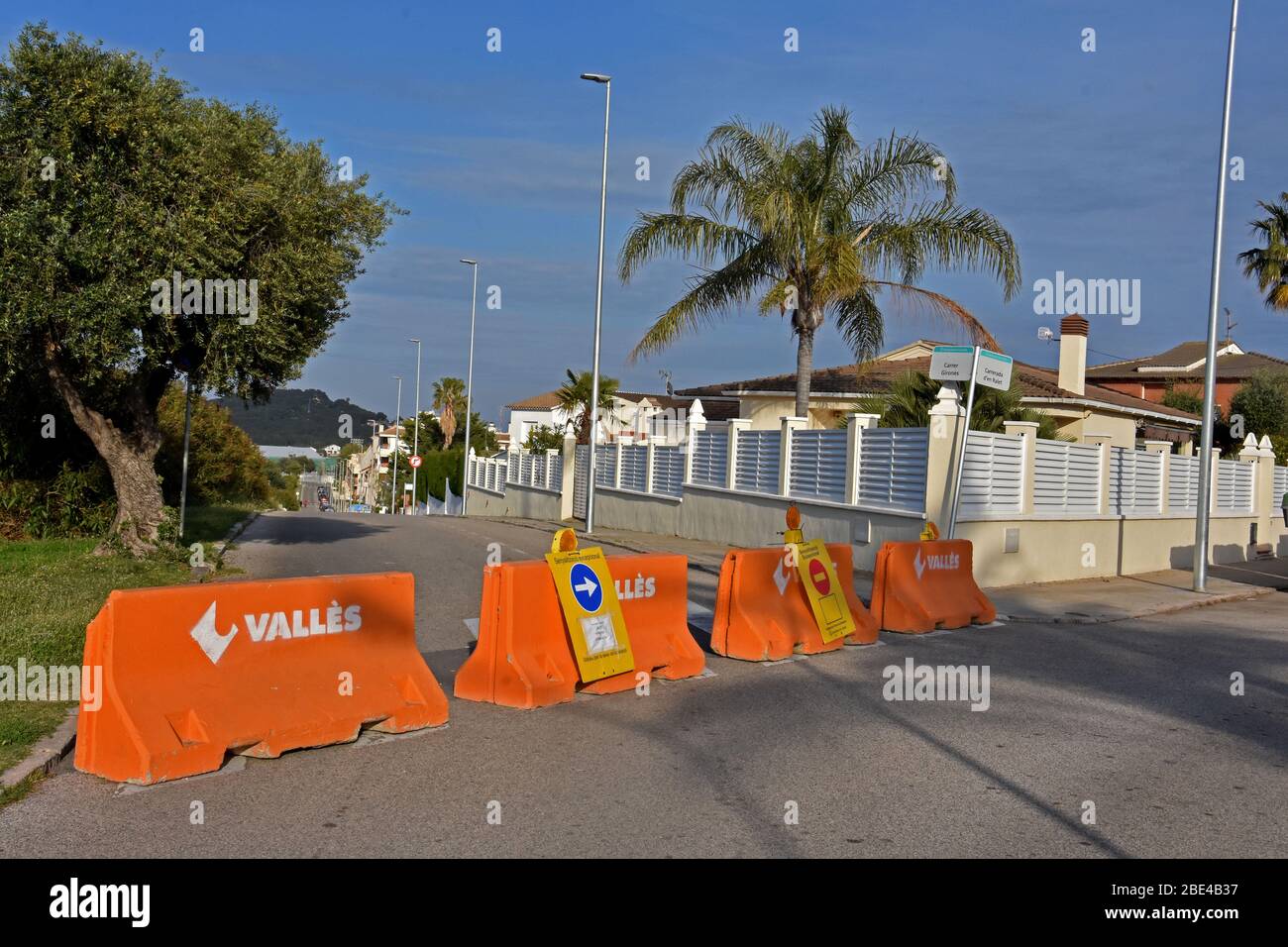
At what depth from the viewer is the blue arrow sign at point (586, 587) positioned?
905 cm

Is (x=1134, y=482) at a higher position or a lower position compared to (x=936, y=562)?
higher

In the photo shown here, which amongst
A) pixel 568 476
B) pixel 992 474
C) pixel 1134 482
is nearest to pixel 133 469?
pixel 992 474

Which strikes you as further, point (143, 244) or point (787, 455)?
point (787, 455)

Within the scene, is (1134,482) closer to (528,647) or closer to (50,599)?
(528,647)

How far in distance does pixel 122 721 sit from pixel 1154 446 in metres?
24.8

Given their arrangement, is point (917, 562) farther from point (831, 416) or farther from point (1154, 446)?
point (831, 416)

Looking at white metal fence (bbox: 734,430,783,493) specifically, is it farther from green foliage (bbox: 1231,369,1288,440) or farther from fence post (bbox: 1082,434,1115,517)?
green foliage (bbox: 1231,369,1288,440)

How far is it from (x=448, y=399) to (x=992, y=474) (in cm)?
6722

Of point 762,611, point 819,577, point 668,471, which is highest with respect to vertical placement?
point 668,471

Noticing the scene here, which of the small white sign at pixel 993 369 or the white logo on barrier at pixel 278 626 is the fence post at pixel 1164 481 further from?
the white logo on barrier at pixel 278 626

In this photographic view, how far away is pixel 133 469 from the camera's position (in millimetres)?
16594

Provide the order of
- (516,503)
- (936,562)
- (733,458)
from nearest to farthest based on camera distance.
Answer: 1. (936,562)
2. (733,458)
3. (516,503)

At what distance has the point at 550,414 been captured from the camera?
10250cm
